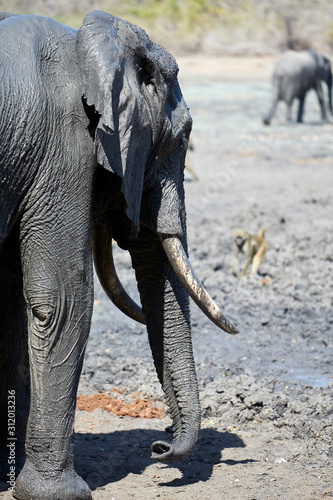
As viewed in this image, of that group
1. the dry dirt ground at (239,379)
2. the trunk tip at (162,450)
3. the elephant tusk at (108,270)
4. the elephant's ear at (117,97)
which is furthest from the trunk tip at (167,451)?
the elephant's ear at (117,97)

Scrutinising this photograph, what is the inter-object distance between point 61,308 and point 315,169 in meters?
14.3

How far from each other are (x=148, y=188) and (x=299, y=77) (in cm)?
2237

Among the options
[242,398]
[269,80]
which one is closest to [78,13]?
[269,80]

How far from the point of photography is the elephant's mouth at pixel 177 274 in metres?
4.05

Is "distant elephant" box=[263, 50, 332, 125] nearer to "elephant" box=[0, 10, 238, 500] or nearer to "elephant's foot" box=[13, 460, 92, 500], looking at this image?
"elephant" box=[0, 10, 238, 500]

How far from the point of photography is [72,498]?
12.7 feet

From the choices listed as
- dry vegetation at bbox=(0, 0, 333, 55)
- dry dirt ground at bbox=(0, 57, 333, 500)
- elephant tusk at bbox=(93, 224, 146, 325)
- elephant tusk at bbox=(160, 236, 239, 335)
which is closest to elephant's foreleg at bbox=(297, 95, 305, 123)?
dry vegetation at bbox=(0, 0, 333, 55)

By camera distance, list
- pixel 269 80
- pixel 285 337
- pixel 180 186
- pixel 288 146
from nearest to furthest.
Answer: pixel 180 186 → pixel 285 337 → pixel 288 146 → pixel 269 80

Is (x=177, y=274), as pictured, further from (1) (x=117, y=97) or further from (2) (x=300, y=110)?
(2) (x=300, y=110)

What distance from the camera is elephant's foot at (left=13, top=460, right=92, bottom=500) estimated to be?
3814 millimetres

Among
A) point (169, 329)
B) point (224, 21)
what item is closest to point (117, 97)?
point (169, 329)

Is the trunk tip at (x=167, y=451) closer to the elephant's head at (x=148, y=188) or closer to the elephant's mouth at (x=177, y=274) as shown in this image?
the elephant's head at (x=148, y=188)

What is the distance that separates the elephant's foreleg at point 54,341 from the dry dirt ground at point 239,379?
317mm

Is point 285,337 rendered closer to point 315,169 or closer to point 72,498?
point 72,498
